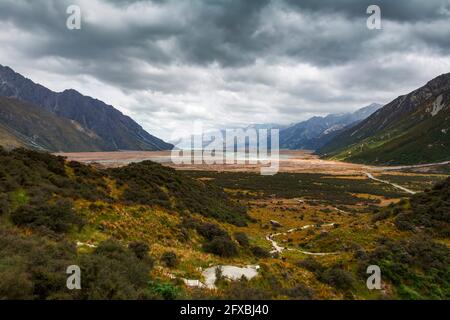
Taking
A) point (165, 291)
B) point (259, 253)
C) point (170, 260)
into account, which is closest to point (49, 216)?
point (170, 260)

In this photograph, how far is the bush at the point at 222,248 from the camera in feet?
80.3

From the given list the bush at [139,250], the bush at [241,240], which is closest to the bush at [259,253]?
the bush at [241,240]

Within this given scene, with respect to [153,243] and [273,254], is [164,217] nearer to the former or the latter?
[153,243]

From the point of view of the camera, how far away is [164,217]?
→ 3048 cm

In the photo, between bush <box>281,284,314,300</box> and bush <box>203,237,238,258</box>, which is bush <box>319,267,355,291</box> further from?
bush <box>203,237,238,258</box>

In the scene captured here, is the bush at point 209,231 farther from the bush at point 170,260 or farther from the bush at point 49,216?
the bush at point 49,216

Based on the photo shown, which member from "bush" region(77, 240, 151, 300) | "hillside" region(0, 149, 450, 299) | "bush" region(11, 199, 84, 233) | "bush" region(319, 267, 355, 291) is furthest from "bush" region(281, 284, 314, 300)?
"bush" region(11, 199, 84, 233)

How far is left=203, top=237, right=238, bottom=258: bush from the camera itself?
24.5 metres

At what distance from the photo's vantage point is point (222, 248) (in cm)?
2475

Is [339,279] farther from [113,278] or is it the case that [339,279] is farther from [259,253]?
[113,278]

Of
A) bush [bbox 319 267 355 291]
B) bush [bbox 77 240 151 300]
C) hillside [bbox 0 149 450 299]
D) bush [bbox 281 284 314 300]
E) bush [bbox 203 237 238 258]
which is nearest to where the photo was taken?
bush [bbox 77 240 151 300]

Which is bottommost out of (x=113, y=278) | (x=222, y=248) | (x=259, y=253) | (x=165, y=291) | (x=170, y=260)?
(x=259, y=253)
